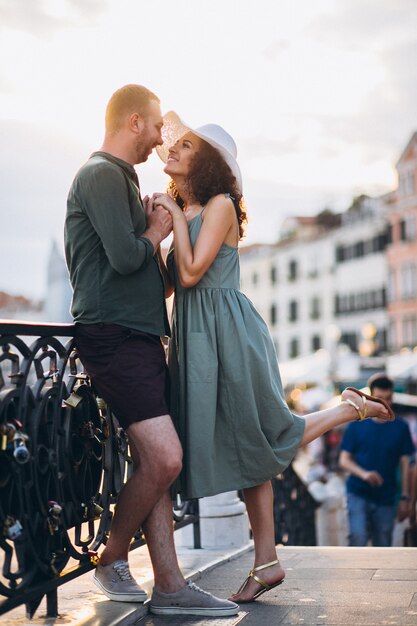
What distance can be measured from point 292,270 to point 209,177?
79.1 m

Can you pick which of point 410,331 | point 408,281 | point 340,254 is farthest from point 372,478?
point 340,254

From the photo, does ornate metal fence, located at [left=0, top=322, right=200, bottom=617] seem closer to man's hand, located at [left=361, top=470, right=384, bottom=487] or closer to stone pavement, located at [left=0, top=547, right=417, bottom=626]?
stone pavement, located at [left=0, top=547, right=417, bottom=626]

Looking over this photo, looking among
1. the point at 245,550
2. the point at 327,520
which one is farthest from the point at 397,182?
the point at 245,550

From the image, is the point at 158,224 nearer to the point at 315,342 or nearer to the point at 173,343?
the point at 173,343

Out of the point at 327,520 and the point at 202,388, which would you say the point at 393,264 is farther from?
the point at 202,388

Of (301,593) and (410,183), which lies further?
(410,183)

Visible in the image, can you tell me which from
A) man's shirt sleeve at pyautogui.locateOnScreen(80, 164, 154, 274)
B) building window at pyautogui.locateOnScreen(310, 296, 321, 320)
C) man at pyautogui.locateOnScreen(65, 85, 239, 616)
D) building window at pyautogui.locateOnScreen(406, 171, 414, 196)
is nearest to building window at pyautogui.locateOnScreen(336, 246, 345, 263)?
building window at pyautogui.locateOnScreen(310, 296, 321, 320)

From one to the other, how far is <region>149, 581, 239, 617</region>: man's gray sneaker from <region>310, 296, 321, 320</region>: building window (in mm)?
75852

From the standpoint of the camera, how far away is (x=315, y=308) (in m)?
80.8

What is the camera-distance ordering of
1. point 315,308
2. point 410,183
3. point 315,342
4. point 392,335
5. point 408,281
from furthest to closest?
point 315,342 < point 315,308 < point 392,335 < point 408,281 < point 410,183

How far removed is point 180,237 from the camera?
4.95m

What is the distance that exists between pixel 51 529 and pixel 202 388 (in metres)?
0.92

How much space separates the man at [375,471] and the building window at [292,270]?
73.6 m

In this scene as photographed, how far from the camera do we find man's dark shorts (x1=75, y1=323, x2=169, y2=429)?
461 centimetres
